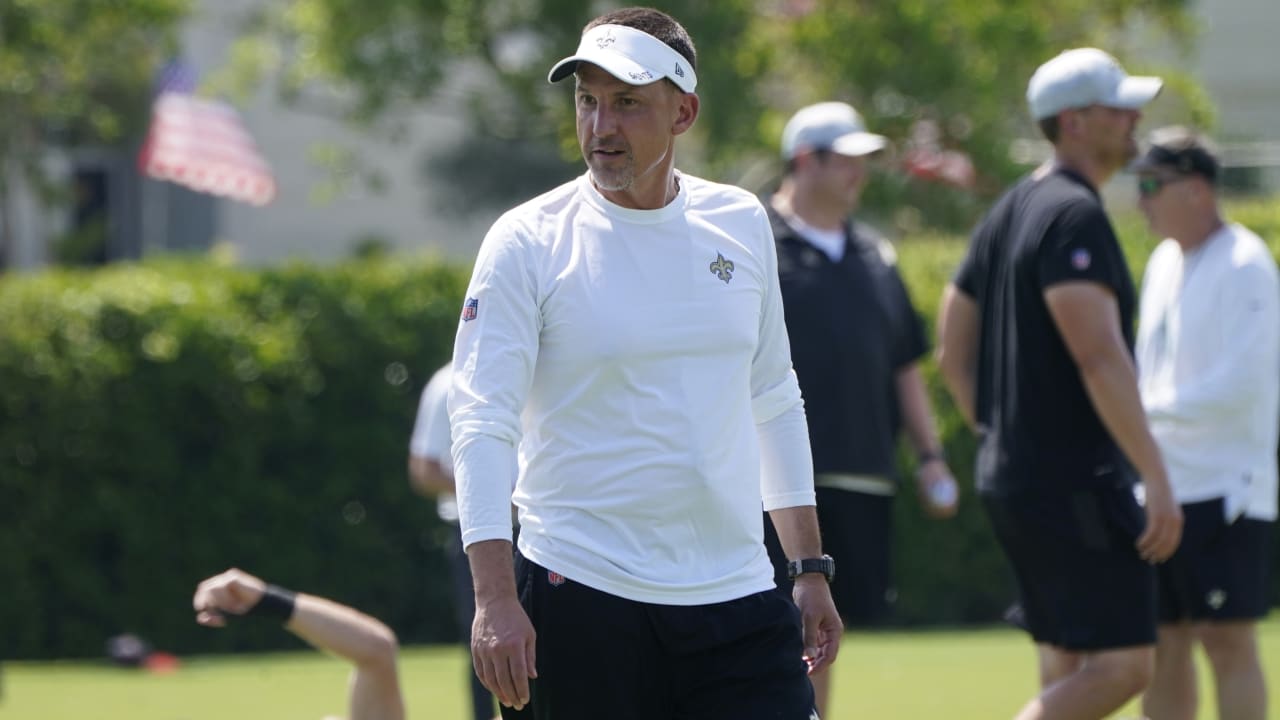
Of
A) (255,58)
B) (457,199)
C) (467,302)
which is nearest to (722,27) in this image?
(255,58)

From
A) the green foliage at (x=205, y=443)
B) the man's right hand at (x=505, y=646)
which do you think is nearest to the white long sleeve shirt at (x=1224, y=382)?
the man's right hand at (x=505, y=646)

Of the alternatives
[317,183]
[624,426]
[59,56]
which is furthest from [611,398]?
[317,183]

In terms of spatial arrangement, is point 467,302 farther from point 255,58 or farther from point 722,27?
point 255,58

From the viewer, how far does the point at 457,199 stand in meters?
32.7

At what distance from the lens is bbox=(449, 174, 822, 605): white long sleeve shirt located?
12.6ft

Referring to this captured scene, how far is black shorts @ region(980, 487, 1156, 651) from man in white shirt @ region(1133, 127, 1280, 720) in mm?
901

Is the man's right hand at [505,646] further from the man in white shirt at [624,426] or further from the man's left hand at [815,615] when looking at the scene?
the man's left hand at [815,615]

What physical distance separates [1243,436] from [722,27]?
9.58 meters

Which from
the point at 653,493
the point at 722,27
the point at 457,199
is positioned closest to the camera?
the point at 653,493

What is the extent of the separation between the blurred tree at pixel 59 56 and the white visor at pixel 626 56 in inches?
488

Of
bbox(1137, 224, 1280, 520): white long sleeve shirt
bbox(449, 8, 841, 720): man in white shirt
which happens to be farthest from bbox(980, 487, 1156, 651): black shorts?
bbox(449, 8, 841, 720): man in white shirt

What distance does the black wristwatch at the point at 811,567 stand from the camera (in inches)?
167

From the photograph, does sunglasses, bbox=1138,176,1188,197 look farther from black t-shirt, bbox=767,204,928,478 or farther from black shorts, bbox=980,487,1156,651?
black shorts, bbox=980,487,1156,651

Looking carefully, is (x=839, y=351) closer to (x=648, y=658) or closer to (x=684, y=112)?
(x=684, y=112)
